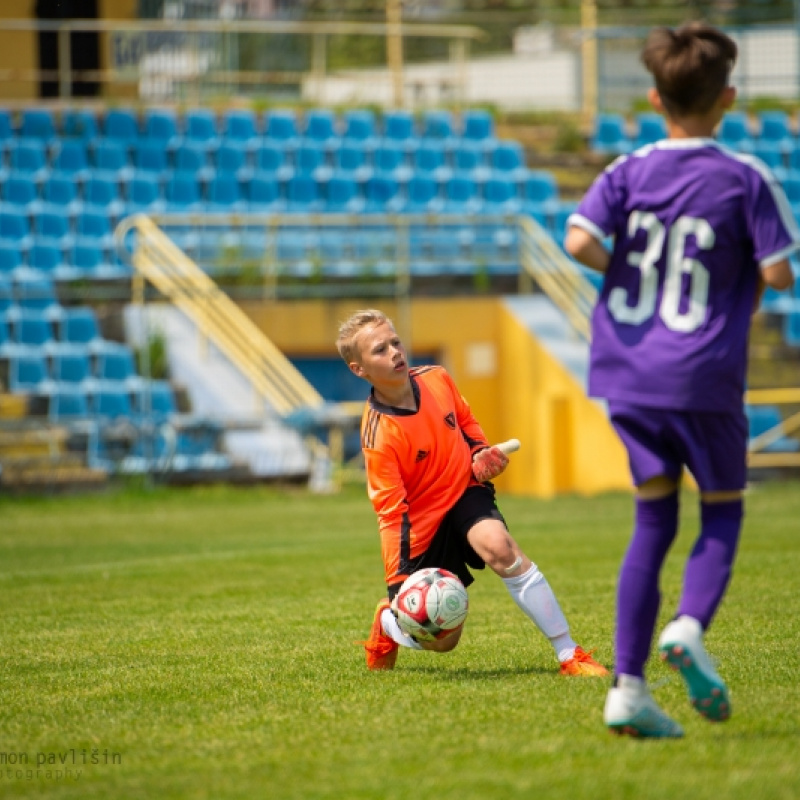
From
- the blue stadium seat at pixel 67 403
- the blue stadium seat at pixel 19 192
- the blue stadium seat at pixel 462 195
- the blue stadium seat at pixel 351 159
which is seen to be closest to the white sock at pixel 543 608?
the blue stadium seat at pixel 67 403

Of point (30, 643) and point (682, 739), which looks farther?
point (30, 643)

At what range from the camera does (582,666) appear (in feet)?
15.8

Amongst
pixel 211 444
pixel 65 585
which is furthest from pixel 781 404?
pixel 65 585

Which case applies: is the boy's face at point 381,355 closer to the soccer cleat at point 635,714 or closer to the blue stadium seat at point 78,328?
the soccer cleat at point 635,714

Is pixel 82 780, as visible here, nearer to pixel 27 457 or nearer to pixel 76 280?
pixel 27 457

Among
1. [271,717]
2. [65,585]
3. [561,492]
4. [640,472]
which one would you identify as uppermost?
[640,472]

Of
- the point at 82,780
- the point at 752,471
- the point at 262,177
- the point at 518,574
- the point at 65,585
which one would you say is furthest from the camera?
the point at 262,177

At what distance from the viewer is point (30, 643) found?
5957mm

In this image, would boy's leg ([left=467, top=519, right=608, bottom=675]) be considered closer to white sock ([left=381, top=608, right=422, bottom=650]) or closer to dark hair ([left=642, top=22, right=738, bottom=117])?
white sock ([left=381, top=608, right=422, bottom=650])

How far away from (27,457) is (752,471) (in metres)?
7.72

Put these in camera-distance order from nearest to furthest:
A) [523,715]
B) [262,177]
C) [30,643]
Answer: [523,715] < [30,643] < [262,177]

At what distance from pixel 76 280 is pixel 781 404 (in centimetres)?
840

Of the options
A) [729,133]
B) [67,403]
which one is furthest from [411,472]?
[729,133]

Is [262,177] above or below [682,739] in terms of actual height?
above
